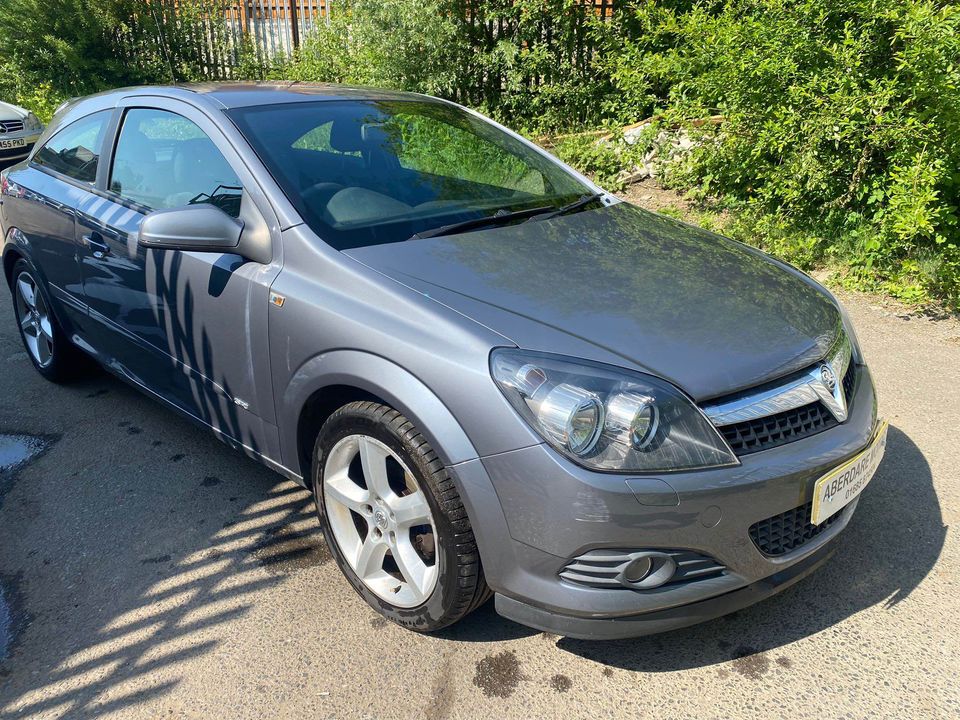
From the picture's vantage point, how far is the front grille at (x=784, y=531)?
2283 mm

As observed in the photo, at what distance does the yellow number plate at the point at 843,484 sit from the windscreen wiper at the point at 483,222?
4.78 ft

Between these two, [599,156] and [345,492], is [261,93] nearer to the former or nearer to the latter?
[345,492]

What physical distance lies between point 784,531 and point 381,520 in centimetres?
121

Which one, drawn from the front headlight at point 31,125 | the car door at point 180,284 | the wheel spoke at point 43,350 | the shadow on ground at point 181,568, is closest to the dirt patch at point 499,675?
the shadow on ground at point 181,568

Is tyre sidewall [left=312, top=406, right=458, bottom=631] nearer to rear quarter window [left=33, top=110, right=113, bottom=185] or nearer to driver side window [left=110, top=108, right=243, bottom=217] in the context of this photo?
driver side window [left=110, top=108, right=243, bottom=217]

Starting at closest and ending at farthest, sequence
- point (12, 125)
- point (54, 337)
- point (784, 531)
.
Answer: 1. point (784, 531)
2. point (54, 337)
3. point (12, 125)

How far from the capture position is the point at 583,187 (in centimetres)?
375

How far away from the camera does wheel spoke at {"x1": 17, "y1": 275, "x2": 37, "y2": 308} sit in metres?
4.61

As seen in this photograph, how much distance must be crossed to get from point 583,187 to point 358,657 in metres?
2.27

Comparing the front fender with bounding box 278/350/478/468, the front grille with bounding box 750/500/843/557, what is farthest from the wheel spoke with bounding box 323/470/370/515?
the front grille with bounding box 750/500/843/557

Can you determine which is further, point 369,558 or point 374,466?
point 369,558

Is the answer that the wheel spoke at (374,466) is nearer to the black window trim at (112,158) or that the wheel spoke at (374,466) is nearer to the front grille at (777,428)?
the front grille at (777,428)

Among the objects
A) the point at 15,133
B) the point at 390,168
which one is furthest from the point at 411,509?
the point at 15,133

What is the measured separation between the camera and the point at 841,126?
5492 mm
